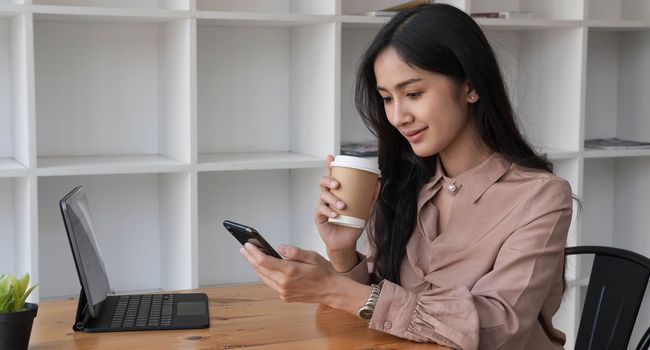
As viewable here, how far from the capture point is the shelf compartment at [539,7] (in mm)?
2994

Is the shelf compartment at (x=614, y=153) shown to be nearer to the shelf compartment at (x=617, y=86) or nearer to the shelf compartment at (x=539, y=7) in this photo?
the shelf compartment at (x=617, y=86)

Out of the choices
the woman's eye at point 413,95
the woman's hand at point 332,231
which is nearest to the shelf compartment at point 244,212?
the woman's hand at point 332,231

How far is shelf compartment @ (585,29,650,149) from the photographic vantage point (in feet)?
10.9

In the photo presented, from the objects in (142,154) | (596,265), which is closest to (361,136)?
(142,154)

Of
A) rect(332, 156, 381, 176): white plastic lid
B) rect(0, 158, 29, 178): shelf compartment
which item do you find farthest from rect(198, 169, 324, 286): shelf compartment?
rect(332, 156, 381, 176): white plastic lid

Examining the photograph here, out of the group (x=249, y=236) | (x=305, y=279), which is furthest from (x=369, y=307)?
(x=249, y=236)

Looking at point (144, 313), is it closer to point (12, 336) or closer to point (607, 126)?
point (12, 336)

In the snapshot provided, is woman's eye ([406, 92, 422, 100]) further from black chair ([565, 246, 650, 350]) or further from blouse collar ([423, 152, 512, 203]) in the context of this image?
black chair ([565, 246, 650, 350])

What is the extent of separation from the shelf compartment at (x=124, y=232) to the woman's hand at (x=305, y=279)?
1162 mm

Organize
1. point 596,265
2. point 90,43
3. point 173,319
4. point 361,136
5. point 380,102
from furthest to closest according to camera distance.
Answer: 1. point 361,136
2. point 90,43
3. point 596,265
4. point 380,102
5. point 173,319

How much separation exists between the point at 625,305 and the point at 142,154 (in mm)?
1554

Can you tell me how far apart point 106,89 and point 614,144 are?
1.72m

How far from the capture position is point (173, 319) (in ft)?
5.40

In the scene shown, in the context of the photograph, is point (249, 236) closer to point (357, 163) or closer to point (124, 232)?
point (357, 163)
